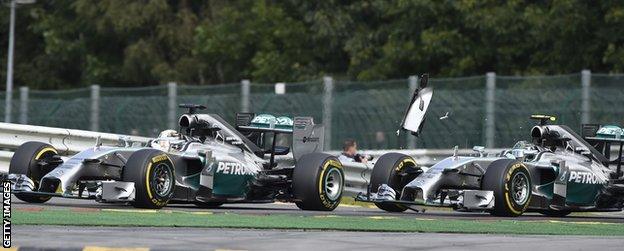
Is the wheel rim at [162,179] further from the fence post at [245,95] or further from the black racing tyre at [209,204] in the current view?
the fence post at [245,95]

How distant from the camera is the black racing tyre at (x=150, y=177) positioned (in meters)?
19.3

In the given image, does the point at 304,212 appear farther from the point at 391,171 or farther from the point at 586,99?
the point at 586,99

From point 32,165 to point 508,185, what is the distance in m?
5.53

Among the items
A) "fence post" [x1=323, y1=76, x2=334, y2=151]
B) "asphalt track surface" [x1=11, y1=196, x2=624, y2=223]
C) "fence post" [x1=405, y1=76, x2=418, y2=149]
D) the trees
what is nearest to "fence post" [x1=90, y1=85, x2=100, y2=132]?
"fence post" [x1=323, y1=76, x2=334, y2=151]

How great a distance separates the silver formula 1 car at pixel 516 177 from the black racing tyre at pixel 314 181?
17.2 inches

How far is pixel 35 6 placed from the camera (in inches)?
2255

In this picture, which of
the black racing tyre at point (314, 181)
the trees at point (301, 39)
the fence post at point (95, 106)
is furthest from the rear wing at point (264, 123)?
the trees at point (301, 39)

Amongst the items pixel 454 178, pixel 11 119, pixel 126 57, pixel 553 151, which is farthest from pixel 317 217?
pixel 126 57

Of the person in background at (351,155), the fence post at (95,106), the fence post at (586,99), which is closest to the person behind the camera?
the fence post at (586,99)

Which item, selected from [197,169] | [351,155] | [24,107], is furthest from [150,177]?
[24,107]

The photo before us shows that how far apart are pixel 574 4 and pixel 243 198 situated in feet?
68.1

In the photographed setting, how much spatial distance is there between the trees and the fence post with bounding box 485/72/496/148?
43.1 ft

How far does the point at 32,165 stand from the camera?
20.4m

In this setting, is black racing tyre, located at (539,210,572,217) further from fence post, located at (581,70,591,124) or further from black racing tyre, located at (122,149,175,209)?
black racing tyre, located at (122,149,175,209)
